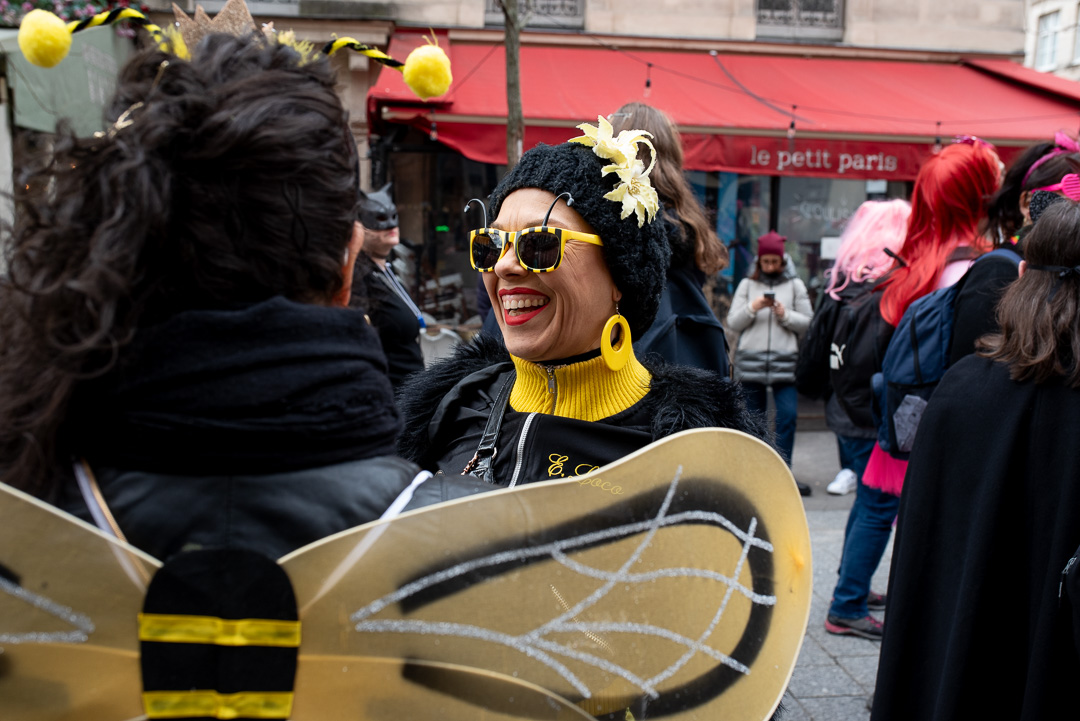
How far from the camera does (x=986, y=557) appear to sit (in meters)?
2.25

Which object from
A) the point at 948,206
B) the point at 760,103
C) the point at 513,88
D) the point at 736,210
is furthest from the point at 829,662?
the point at 760,103

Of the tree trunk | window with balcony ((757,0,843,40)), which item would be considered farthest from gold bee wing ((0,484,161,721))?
window with balcony ((757,0,843,40))

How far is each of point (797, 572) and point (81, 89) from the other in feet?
23.4

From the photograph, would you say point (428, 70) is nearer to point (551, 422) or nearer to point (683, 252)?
point (551, 422)

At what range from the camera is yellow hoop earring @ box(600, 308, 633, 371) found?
1.83 m

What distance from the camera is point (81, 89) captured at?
6664 millimetres

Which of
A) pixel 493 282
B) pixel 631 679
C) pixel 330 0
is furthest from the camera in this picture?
pixel 330 0

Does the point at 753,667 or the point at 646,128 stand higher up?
the point at 646,128

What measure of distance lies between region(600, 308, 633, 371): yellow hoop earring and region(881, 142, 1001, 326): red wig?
7.42 ft

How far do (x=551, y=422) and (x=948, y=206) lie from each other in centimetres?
258

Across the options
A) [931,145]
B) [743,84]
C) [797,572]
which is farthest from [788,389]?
[797,572]

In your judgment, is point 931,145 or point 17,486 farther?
point 931,145

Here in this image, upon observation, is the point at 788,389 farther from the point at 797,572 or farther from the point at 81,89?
the point at 81,89

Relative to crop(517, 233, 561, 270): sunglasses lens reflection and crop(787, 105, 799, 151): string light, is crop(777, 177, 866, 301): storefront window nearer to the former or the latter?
crop(787, 105, 799, 151): string light
